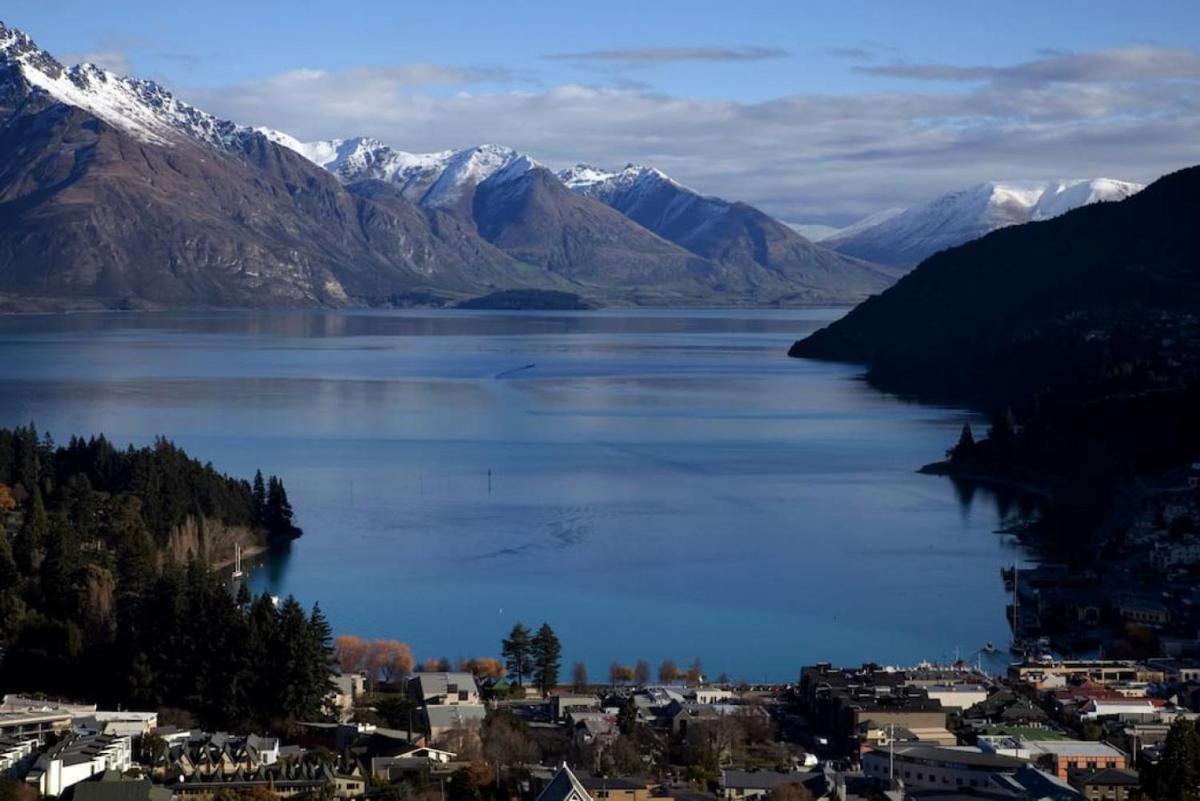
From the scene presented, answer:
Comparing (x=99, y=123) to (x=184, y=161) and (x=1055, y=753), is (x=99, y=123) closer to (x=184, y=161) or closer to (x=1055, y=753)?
(x=184, y=161)

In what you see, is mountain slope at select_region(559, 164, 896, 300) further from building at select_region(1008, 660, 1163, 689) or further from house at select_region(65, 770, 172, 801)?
house at select_region(65, 770, 172, 801)

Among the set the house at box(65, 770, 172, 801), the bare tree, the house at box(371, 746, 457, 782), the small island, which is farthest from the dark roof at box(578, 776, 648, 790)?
the small island

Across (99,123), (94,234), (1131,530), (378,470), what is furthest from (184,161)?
(1131,530)

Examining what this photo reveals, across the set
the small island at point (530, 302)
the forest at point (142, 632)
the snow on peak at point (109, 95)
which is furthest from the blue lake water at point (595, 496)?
the snow on peak at point (109, 95)

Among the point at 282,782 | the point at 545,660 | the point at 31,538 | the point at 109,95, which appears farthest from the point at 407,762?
the point at 109,95

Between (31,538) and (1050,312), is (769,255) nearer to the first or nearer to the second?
(1050,312)

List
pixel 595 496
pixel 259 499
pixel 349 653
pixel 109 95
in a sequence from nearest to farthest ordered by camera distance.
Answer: pixel 349 653
pixel 259 499
pixel 595 496
pixel 109 95
